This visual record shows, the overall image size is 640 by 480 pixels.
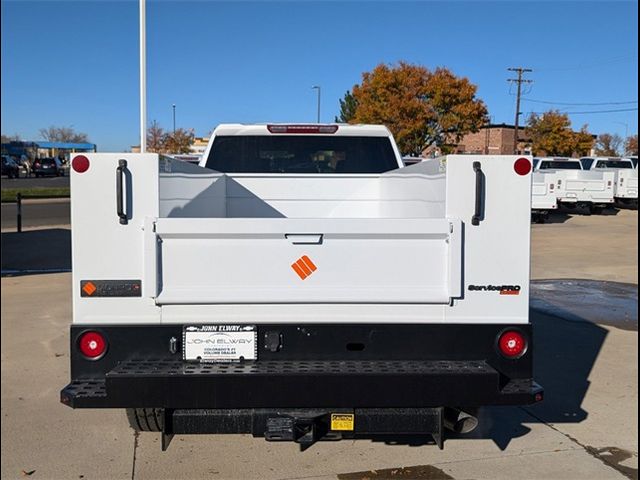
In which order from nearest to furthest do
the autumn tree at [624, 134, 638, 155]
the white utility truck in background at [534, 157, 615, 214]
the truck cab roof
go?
the white utility truck in background at [534, 157, 615, 214] < the truck cab roof < the autumn tree at [624, 134, 638, 155]

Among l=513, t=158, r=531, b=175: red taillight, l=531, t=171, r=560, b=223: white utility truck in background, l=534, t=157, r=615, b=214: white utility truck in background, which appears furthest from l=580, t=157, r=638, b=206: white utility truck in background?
l=513, t=158, r=531, b=175: red taillight

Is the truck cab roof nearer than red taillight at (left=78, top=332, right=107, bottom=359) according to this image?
No

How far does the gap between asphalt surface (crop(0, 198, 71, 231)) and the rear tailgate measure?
17863 millimetres

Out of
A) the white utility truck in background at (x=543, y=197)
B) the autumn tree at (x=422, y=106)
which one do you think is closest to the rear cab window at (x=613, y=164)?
the autumn tree at (x=422, y=106)

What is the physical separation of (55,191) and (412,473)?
117 ft

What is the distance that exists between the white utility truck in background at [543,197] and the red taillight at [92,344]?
69.4ft

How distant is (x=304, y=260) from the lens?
12.1ft

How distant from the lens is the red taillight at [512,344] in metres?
3.73

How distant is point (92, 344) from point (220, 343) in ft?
2.25

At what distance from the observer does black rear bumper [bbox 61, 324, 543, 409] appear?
3.38m

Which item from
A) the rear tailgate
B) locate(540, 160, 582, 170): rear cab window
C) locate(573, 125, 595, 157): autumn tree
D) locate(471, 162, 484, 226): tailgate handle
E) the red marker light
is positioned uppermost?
locate(573, 125, 595, 157): autumn tree

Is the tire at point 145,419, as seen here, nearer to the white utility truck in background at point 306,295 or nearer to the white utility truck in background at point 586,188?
the white utility truck in background at point 306,295

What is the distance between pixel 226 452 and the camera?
4547 millimetres

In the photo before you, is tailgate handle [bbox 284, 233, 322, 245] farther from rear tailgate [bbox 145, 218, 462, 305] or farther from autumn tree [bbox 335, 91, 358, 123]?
autumn tree [bbox 335, 91, 358, 123]
